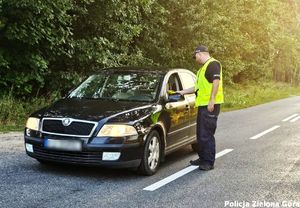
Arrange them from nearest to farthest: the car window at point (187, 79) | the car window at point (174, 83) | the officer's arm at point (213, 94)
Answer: the officer's arm at point (213, 94) < the car window at point (174, 83) < the car window at point (187, 79)

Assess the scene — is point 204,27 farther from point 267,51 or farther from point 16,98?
point 267,51

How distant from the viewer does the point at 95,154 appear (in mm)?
6496

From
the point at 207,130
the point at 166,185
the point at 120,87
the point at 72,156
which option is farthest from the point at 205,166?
the point at 72,156

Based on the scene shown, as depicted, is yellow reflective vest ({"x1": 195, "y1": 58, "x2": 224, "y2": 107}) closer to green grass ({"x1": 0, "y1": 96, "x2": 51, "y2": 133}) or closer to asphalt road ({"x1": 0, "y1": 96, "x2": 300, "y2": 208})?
asphalt road ({"x1": 0, "y1": 96, "x2": 300, "y2": 208})

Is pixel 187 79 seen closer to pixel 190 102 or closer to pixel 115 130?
pixel 190 102

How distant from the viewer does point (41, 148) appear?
6766mm

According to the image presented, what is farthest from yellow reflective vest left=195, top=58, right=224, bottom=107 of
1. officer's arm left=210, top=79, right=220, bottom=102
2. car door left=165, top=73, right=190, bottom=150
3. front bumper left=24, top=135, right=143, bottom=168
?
front bumper left=24, top=135, right=143, bottom=168

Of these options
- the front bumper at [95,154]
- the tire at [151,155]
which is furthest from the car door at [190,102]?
the front bumper at [95,154]

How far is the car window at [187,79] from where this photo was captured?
8.71 m

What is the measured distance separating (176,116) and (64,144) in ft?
6.86

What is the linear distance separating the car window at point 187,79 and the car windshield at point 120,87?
0.82 m

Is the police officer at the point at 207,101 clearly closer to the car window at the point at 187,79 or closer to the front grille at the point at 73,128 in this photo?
the car window at the point at 187,79

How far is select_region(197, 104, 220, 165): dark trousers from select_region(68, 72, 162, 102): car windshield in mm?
825

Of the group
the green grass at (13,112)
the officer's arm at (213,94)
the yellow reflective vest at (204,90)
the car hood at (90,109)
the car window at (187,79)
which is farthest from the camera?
the green grass at (13,112)
